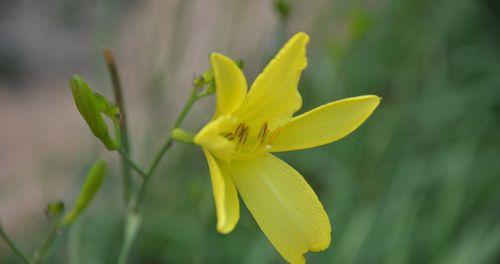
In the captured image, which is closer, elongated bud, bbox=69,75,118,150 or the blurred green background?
elongated bud, bbox=69,75,118,150

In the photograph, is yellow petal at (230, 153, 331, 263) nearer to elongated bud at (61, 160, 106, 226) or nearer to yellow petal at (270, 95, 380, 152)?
yellow petal at (270, 95, 380, 152)

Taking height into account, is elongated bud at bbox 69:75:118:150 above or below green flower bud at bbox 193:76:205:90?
below

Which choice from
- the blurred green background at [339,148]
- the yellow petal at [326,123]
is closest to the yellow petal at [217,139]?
the yellow petal at [326,123]

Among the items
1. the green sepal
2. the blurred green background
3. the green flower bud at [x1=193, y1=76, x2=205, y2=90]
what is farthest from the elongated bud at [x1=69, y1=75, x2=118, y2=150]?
the blurred green background

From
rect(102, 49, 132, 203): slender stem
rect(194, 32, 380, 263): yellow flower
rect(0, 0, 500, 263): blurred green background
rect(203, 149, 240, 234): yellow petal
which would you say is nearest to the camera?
rect(203, 149, 240, 234): yellow petal

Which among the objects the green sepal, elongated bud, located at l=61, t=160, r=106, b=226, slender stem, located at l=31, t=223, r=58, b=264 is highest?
the green sepal

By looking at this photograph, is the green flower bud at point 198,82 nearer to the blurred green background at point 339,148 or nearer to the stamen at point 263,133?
the stamen at point 263,133

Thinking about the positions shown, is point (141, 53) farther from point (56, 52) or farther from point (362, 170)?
point (362, 170)

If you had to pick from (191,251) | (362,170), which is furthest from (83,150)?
(362,170)
